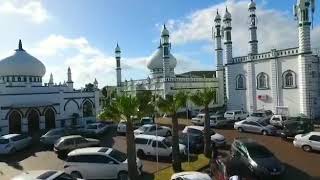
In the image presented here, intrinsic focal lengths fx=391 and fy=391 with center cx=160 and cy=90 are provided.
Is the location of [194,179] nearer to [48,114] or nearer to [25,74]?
[48,114]

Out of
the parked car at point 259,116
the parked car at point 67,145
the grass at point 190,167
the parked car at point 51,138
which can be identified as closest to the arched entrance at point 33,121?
the parked car at point 51,138

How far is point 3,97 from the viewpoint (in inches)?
1658

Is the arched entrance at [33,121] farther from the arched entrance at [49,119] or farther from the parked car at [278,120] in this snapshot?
the parked car at [278,120]

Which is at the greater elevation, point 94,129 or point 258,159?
point 94,129

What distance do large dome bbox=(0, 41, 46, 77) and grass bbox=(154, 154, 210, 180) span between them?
31.5m

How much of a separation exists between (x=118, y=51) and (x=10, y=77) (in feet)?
71.6

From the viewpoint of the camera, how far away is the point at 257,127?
112ft

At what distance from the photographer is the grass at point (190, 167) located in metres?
20.9

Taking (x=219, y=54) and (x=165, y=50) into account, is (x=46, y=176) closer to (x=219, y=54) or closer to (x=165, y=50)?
(x=165, y=50)

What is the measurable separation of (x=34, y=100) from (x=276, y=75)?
27.9 m

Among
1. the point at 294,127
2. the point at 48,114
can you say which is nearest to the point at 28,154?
the point at 48,114

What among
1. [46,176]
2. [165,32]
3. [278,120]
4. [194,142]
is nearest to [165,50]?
[165,32]

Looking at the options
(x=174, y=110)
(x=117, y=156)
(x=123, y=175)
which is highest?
(x=174, y=110)

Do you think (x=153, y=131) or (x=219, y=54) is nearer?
(x=153, y=131)
